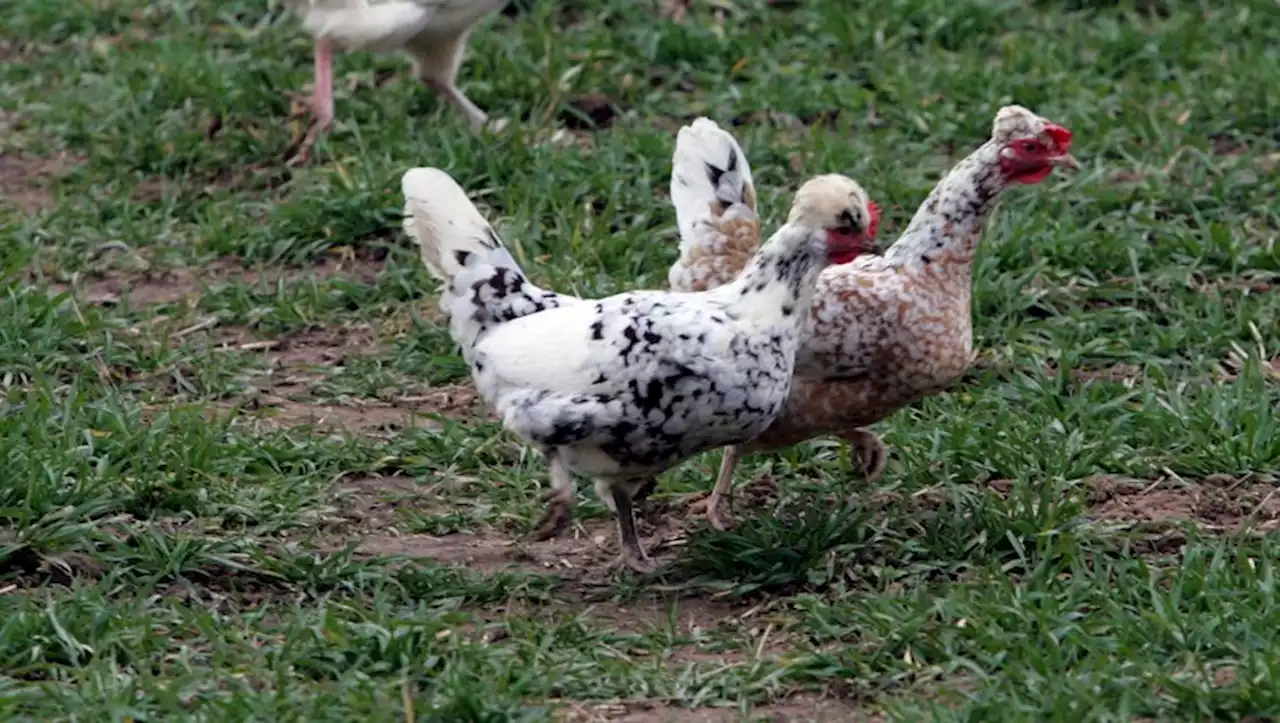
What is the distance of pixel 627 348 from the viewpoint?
167 inches

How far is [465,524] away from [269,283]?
1733 millimetres

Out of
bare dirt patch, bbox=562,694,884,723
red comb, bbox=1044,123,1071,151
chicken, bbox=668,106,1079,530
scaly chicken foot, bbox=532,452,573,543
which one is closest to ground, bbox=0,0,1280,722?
bare dirt patch, bbox=562,694,884,723

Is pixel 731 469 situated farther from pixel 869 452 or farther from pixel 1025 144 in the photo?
pixel 1025 144

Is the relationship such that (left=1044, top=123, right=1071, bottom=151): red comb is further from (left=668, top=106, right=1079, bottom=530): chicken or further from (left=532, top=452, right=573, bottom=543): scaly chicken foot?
(left=532, top=452, right=573, bottom=543): scaly chicken foot

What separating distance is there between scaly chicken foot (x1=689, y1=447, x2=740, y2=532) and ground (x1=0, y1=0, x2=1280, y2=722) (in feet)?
0.30

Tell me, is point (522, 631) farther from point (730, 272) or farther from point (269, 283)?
point (269, 283)

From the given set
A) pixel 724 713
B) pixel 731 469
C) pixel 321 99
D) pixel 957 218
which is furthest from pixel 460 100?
pixel 724 713

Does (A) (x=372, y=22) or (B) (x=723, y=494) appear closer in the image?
(B) (x=723, y=494)

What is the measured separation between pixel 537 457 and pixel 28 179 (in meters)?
2.80

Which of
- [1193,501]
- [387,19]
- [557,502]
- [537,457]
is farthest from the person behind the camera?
[387,19]

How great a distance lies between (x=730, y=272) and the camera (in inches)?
193

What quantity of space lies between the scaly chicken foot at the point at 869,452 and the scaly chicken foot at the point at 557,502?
0.84m

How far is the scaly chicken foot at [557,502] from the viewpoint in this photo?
4.44m

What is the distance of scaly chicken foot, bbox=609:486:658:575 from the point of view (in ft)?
14.9
